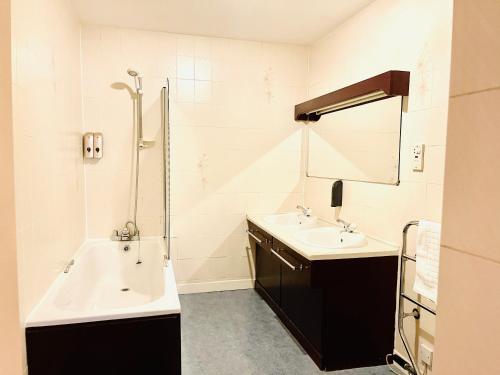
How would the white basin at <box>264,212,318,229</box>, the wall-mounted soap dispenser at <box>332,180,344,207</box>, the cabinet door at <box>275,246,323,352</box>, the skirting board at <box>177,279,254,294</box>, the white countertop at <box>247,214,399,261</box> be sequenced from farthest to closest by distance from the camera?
the skirting board at <box>177,279,254,294</box> < the white basin at <box>264,212,318,229</box> < the wall-mounted soap dispenser at <box>332,180,344,207</box> < the cabinet door at <box>275,246,323,352</box> < the white countertop at <box>247,214,399,261</box>

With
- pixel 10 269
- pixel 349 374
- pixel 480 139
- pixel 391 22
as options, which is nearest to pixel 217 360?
pixel 349 374

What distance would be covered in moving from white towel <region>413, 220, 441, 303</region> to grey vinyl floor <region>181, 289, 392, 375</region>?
732 millimetres

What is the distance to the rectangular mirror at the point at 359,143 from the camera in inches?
95.0

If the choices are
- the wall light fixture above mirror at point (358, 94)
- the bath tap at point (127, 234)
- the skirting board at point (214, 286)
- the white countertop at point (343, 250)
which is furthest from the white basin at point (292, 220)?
the bath tap at point (127, 234)

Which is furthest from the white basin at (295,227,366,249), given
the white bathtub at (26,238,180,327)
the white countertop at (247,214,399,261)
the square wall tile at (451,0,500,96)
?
the square wall tile at (451,0,500,96)

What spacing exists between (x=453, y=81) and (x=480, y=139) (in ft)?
0.37

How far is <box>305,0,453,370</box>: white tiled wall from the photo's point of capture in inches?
79.5

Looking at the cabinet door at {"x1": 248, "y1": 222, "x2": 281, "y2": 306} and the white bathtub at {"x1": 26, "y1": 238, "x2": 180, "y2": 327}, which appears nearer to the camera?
the white bathtub at {"x1": 26, "y1": 238, "x2": 180, "y2": 327}

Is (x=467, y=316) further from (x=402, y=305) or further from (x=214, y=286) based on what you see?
(x=214, y=286)

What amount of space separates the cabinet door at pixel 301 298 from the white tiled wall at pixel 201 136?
0.96 meters

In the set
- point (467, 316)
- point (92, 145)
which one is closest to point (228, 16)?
point (92, 145)

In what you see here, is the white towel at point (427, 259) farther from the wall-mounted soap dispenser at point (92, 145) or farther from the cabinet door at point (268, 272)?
the wall-mounted soap dispenser at point (92, 145)

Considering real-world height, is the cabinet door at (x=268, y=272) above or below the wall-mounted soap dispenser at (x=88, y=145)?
below

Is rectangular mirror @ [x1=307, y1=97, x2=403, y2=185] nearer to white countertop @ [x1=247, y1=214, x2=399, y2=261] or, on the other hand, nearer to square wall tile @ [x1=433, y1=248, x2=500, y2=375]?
white countertop @ [x1=247, y1=214, x2=399, y2=261]
